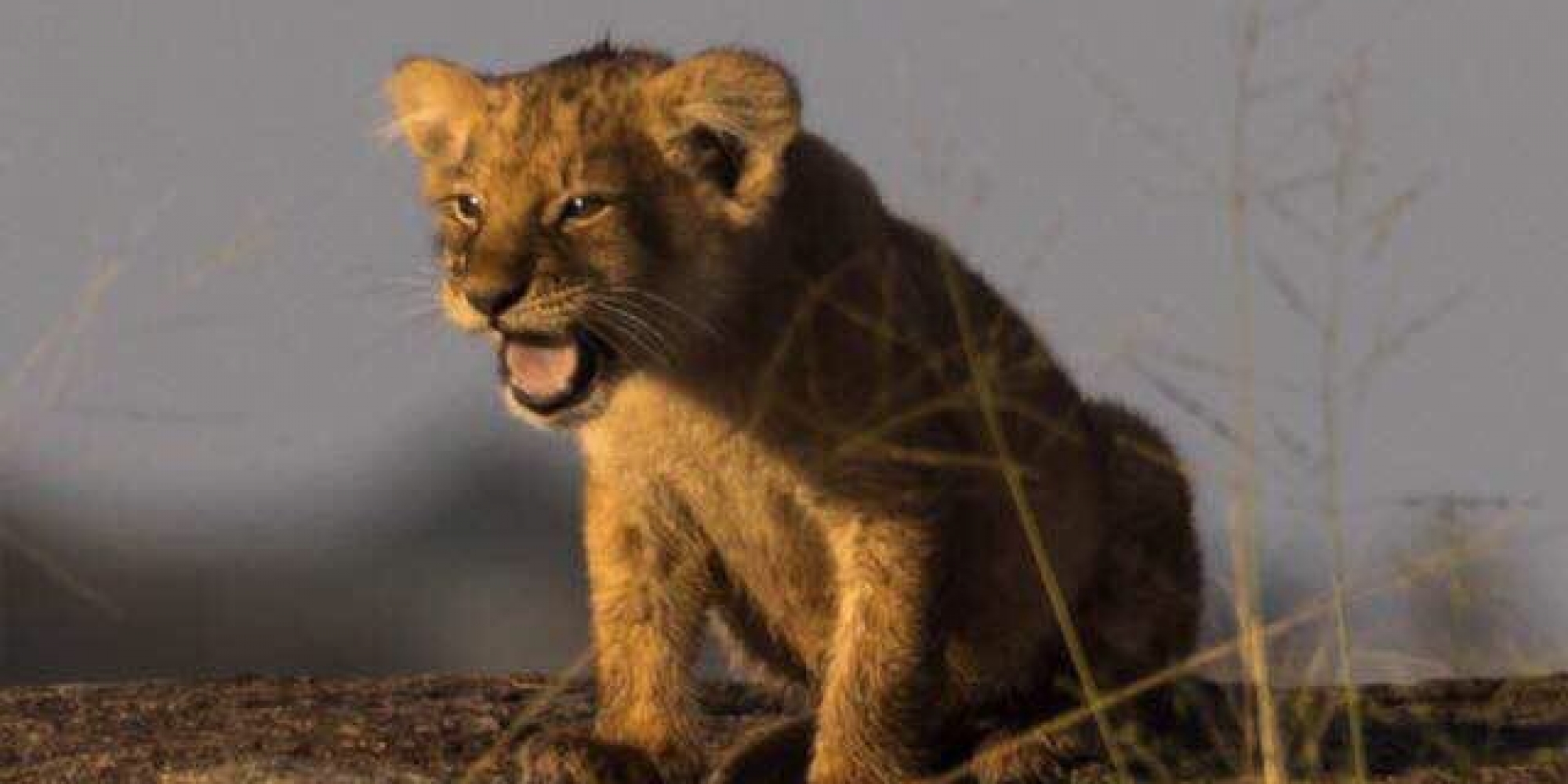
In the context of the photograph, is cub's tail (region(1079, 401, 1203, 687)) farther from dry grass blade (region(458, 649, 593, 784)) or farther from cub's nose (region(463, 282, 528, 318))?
cub's nose (region(463, 282, 528, 318))

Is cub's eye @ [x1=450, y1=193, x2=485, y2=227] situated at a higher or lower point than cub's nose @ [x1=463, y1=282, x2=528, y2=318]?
higher

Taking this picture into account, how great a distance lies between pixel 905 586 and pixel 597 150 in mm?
1289

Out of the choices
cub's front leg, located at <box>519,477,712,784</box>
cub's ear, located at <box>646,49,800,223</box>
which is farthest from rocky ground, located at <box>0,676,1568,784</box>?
cub's ear, located at <box>646,49,800,223</box>

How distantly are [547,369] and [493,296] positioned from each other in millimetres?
273

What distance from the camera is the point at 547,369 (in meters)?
7.15

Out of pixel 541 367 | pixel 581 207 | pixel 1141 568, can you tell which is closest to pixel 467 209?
pixel 581 207

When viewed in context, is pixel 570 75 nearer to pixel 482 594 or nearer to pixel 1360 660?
pixel 1360 660

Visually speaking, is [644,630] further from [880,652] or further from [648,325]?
[648,325]

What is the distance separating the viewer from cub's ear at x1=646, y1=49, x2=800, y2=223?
745cm

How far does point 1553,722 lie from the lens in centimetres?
935

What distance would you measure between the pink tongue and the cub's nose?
0.16m

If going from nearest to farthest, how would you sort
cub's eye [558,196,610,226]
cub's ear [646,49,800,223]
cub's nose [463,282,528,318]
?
cub's nose [463,282,528,318]
cub's eye [558,196,610,226]
cub's ear [646,49,800,223]

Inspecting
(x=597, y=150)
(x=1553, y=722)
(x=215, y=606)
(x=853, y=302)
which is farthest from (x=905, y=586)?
(x=215, y=606)

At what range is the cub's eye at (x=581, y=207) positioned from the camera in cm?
726
